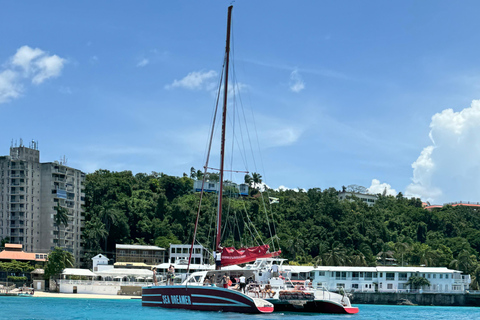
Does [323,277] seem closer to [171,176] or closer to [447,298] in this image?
[447,298]

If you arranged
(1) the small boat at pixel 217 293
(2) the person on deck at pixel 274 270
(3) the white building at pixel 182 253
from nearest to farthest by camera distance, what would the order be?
(1) the small boat at pixel 217 293 → (2) the person on deck at pixel 274 270 → (3) the white building at pixel 182 253

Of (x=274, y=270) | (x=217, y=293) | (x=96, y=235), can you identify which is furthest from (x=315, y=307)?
(x=96, y=235)

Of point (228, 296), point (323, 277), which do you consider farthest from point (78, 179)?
point (228, 296)

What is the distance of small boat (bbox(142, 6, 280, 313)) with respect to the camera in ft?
144

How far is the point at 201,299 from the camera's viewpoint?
46.8m

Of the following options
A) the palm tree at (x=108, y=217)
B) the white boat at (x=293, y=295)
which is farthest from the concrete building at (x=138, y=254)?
the white boat at (x=293, y=295)

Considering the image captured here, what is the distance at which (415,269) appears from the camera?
104 metres

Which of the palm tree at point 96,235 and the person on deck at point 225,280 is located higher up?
the person on deck at point 225,280

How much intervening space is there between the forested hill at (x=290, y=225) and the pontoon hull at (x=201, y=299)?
62328 mm

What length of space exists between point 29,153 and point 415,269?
78590mm

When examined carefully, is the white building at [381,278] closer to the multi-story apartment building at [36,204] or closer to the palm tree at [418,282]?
the palm tree at [418,282]

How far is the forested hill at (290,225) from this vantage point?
120688 mm

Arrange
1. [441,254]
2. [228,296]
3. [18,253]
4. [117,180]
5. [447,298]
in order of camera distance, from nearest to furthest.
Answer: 1. [228,296]
2. [447,298]
3. [18,253]
4. [441,254]
5. [117,180]

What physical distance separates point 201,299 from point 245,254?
5.39m
